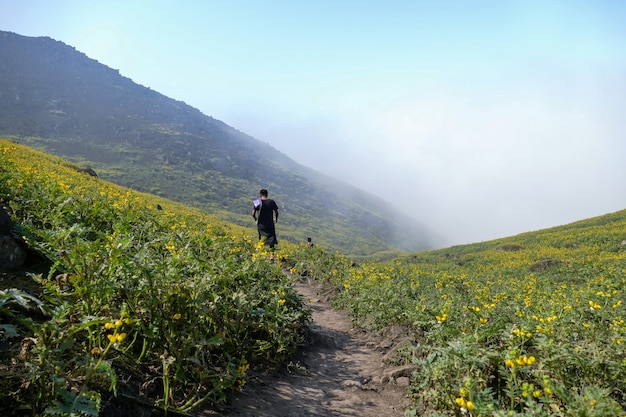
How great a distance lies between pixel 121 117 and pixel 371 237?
145 meters

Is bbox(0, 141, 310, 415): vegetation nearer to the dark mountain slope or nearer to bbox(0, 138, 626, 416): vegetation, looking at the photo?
bbox(0, 138, 626, 416): vegetation

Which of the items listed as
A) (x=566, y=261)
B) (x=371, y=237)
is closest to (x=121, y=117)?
(x=371, y=237)

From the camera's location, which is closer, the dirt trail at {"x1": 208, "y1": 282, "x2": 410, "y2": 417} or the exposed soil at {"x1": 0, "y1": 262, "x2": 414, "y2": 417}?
the exposed soil at {"x1": 0, "y1": 262, "x2": 414, "y2": 417}

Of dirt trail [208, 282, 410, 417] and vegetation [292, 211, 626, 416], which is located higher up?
vegetation [292, 211, 626, 416]

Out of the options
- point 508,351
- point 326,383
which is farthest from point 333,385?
point 508,351

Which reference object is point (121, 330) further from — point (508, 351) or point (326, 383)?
point (508, 351)

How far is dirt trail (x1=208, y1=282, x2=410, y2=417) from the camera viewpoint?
4.55 m

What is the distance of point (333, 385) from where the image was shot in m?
5.68

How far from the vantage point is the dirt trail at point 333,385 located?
14.9ft

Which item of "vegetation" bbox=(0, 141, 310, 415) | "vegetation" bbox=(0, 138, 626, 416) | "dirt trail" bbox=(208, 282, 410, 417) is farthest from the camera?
"dirt trail" bbox=(208, 282, 410, 417)

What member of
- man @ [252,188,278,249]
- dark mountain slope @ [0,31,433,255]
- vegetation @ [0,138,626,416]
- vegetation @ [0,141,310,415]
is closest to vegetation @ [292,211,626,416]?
vegetation @ [0,138,626,416]

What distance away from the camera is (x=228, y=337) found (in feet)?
16.5

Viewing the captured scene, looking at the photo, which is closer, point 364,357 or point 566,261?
point 364,357

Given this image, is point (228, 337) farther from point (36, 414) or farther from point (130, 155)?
point (130, 155)
